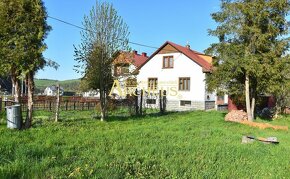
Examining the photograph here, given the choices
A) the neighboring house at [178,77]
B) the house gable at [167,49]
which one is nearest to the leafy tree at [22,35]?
the neighboring house at [178,77]

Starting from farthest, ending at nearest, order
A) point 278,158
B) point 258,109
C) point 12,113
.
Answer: point 258,109 → point 12,113 → point 278,158

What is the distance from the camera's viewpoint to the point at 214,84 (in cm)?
2273

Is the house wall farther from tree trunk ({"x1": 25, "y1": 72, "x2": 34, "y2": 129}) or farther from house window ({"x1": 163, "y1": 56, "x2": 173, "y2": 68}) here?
tree trunk ({"x1": 25, "y1": 72, "x2": 34, "y2": 129})

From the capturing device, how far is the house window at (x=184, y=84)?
35.8m

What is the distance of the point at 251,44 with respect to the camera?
72.8 ft

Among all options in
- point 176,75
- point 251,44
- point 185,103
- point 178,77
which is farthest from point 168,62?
point 251,44

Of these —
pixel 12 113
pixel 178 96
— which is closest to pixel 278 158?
pixel 12 113

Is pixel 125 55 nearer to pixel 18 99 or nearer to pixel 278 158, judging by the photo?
pixel 18 99

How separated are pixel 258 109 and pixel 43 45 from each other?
883 inches

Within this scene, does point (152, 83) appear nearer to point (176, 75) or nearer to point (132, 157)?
point (176, 75)

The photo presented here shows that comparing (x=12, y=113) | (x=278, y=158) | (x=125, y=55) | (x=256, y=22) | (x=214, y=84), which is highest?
(x=256, y=22)

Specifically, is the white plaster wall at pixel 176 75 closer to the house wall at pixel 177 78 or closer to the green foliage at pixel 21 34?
the house wall at pixel 177 78

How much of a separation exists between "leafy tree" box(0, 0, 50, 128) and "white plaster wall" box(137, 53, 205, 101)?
897 inches

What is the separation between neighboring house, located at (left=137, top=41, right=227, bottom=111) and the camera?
3488 centimetres
